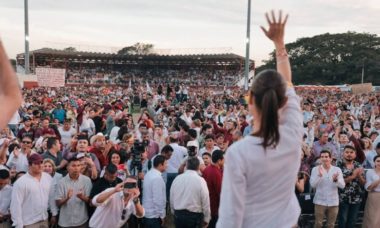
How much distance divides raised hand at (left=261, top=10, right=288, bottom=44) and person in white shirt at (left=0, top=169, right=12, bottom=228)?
Answer: 4.67m

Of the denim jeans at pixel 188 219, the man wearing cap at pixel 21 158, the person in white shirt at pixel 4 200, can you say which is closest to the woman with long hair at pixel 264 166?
the denim jeans at pixel 188 219

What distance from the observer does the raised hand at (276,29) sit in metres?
1.96

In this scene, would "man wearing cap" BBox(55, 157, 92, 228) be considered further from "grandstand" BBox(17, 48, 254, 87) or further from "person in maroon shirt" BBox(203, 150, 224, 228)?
"grandstand" BBox(17, 48, 254, 87)

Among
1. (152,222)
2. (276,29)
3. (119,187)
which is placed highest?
(276,29)

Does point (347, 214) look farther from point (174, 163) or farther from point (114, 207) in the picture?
point (114, 207)

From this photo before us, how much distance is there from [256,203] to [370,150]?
7.66 m

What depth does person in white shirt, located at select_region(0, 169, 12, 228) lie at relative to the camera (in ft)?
17.9

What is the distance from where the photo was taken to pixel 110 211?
4.89 metres

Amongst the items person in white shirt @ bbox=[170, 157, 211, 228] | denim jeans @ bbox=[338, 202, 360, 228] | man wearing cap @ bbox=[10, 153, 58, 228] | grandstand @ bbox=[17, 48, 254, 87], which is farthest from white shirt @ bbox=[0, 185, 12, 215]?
grandstand @ bbox=[17, 48, 254, 87]

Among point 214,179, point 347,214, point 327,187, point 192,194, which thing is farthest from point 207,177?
point 347,214

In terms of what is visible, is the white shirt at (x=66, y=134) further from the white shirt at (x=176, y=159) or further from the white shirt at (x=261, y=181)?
the white shirt at (x=261, y=181)

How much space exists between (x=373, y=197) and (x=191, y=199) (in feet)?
10.9

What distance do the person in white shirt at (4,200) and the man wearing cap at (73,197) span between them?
26.6 inches

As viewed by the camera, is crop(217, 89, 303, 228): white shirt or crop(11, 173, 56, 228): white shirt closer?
crop(217, 89, 303, 228): white shirt
